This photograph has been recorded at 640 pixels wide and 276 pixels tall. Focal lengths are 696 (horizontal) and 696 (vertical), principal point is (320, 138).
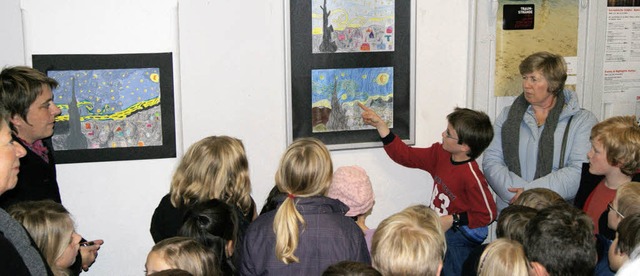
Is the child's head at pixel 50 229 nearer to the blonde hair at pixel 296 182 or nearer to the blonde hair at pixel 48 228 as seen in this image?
the blonde hair at pixel 48 228

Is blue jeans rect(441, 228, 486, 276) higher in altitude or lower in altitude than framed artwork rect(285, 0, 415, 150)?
lower

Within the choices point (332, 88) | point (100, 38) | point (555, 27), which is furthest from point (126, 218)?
point (555, 27)

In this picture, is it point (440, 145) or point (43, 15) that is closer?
point (43, 15)

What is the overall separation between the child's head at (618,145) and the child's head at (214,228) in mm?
1982

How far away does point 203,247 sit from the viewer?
2703 mm

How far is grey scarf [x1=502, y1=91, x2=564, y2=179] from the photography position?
4.18 meters

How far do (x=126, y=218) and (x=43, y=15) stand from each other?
1267 millimetres

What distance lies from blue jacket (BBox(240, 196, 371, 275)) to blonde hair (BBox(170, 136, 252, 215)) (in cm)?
32

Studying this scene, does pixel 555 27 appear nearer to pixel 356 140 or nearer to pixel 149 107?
pixel 356 140

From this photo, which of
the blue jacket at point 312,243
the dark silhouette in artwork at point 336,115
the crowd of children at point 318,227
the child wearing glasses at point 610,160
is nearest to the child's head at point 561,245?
the crowd of children at point 318,227

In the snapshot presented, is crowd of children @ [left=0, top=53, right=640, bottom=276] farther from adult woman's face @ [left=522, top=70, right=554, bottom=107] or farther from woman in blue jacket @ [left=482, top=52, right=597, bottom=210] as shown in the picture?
adult woman's face @ [left=522, top=70, right=554, bottom=107]

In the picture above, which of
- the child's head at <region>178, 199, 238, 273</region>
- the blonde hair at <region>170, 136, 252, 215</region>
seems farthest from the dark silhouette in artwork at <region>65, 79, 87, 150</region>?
the child's head at <region>178, 199, 238, 273</region>

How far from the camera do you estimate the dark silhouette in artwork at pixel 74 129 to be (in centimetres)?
400

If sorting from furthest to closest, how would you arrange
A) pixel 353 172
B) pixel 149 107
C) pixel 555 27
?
pixel 555 27 → pixel 149 107 → pixel 353 172
